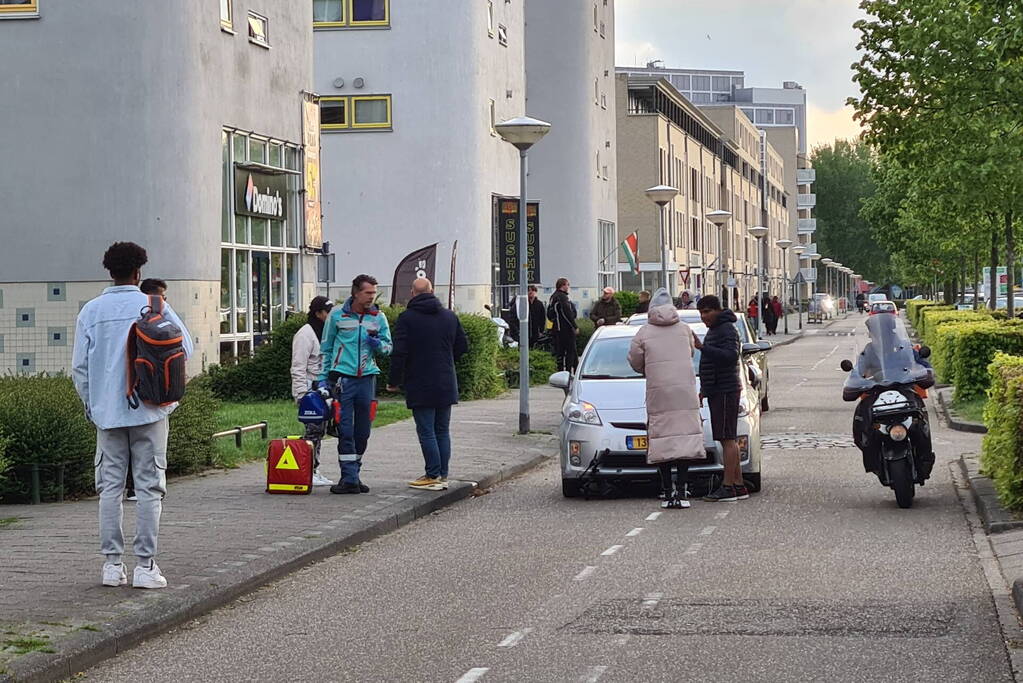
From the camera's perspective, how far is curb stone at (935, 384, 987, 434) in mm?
20422

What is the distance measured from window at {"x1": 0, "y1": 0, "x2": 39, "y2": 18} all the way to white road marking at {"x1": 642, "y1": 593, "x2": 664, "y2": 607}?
19.1 m

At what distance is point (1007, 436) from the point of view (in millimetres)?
11367

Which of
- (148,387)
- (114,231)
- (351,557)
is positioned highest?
(114,231)

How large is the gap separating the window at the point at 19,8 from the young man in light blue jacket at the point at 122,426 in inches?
690

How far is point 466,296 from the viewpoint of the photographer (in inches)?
1751

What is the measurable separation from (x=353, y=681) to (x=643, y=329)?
6932mm


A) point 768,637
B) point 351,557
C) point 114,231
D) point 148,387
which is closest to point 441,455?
point 351,557

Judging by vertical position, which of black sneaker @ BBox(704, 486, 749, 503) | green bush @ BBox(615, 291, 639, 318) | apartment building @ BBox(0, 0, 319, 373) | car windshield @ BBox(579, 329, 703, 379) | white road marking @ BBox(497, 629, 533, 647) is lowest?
white road marking @ BBox(497, 629, 533, 647)

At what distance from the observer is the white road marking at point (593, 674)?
270 inches

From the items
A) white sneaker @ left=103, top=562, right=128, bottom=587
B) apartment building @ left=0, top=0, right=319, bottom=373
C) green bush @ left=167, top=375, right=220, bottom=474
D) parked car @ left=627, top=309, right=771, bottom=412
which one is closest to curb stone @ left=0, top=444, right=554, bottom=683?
white sneaker @ left=103, top=562, right=128, bottom=587

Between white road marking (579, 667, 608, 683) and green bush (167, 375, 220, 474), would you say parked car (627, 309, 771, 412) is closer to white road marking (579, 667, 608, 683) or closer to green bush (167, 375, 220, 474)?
green bush (167, 375, 220, 474)

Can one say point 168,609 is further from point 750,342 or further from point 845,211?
point 845,211

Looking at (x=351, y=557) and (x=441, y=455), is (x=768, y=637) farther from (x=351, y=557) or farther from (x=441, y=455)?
(x=441, y=455)

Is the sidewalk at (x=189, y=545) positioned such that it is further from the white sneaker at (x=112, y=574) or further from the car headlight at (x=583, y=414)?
the car headlight at (x=583, y=414)
